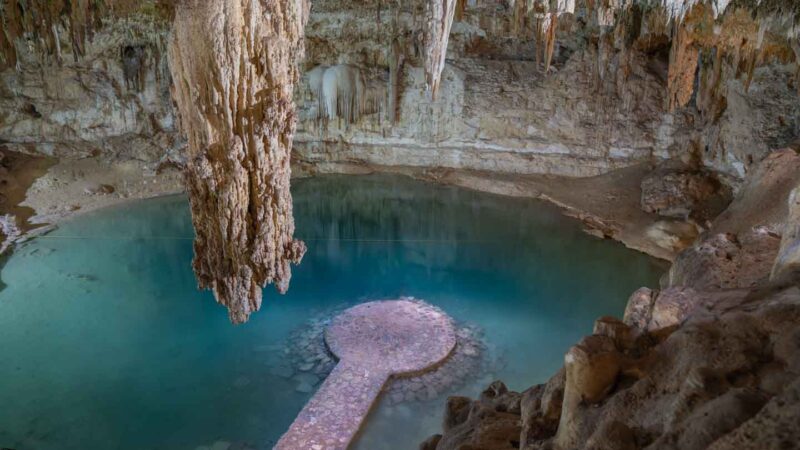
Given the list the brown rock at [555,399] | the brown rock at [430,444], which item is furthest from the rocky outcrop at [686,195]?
the brown rock at [555,399]

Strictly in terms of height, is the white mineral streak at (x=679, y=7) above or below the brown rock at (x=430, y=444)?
above

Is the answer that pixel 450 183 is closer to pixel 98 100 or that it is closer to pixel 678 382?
pixel 98 100

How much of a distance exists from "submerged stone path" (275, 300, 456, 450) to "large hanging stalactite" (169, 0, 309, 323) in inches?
52.9

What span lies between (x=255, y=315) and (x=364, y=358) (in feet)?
5.83

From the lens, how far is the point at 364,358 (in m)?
6.49

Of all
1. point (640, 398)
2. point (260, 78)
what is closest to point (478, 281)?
point (260, 78)

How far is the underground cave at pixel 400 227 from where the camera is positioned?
2812mm

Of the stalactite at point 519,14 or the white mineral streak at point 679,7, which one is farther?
the stalactite at point 519,14

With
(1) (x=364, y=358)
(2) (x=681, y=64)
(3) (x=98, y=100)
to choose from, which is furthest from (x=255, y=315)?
(3) (x=98, y=100)

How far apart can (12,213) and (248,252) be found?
306 inches

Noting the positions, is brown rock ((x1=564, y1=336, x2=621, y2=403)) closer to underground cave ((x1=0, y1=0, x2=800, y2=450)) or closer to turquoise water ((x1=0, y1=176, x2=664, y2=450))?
underground cave ((x1=0, y1=0, x2=800, y2=450))

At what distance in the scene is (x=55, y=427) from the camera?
5.50m

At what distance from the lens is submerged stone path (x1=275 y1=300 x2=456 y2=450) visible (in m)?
5.35

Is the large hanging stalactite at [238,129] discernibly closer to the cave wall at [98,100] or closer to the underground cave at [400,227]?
the underground cave at [400,227]
